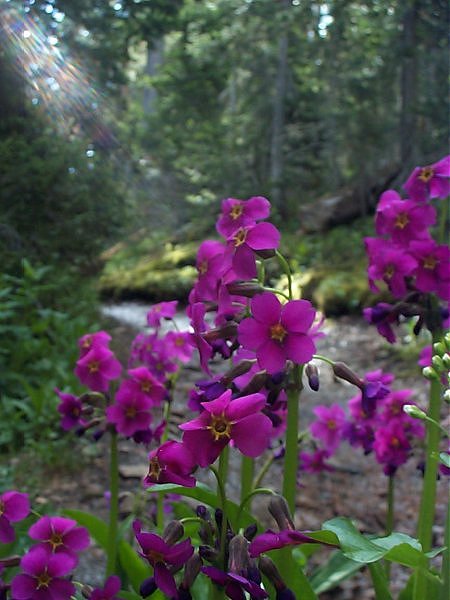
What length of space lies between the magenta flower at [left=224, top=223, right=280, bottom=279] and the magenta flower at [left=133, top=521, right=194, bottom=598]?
0.50m

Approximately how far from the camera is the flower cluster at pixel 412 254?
4.82ft

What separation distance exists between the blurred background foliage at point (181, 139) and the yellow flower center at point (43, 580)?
2.38 metres

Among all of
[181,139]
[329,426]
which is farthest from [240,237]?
[181,139]

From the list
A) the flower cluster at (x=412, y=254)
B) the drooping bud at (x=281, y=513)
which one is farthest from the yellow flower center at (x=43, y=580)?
the flower cluster at (x=412, y=254)

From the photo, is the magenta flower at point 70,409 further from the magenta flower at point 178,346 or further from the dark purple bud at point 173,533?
the dark purple bud at point 173,533

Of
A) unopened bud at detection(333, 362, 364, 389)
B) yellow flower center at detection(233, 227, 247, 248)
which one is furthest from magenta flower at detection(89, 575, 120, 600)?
yellow flower center at detection(233, 227, 247, 248)

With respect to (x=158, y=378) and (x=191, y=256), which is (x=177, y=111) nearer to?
(x=191, y=256)

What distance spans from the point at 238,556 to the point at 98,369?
861mm

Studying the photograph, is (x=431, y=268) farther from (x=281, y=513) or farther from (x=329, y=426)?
(x=329, y=426)

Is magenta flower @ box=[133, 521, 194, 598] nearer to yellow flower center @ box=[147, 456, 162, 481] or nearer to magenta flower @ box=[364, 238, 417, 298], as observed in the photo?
yellow flower center @ box=[147, 456, 162, 481]

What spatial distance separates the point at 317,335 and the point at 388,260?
0.25 meters

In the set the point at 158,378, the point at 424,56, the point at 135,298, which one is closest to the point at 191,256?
the point at 135,298

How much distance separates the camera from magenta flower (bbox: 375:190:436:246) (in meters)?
1.53

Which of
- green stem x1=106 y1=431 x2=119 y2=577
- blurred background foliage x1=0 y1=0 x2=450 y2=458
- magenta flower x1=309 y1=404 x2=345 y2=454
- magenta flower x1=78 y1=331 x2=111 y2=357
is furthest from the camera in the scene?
blurred background foliage x1=0 y1=0 x2=450 y2=458
